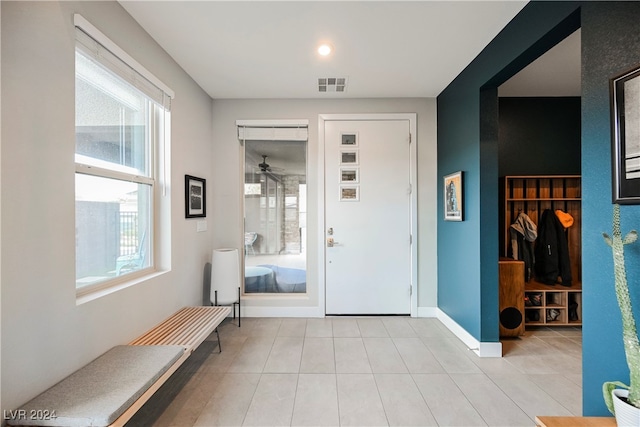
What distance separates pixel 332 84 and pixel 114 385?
120 inches

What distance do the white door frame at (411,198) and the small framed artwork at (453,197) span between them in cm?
38

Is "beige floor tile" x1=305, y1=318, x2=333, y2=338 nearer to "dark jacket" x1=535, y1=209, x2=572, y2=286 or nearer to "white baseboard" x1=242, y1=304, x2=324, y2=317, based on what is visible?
"white baseboard" x1=242, y1=304, x2=324, y2=317

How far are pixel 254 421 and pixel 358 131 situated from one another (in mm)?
3016

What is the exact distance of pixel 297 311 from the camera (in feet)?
11.4

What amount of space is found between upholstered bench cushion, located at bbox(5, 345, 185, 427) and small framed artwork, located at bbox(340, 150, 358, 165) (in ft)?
8.46

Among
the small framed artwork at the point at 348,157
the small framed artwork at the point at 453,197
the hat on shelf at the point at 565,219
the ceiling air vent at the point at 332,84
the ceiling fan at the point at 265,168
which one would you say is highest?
the ceiling air vent at the point at 332,84

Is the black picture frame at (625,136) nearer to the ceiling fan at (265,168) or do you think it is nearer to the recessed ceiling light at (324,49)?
the recessed ceiling light at (324,49)

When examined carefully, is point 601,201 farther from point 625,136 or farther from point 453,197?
point 453,197

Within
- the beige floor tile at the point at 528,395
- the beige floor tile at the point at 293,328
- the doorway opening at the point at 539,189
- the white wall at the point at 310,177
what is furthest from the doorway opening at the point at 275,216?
the doorway opening at the point at 539,189

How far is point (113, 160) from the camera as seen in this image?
6.47 ft

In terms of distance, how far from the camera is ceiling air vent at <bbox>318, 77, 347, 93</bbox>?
2.96 metres

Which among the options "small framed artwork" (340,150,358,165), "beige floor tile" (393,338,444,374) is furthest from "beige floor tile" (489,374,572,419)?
"small framed artwork" (340,150,358,165)

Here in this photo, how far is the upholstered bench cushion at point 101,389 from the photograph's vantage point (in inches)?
46.9

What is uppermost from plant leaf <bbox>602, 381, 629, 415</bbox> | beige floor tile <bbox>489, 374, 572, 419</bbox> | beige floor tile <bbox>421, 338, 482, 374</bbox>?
plant leaf <bbox>602, 381, 629, 415</bbox>
